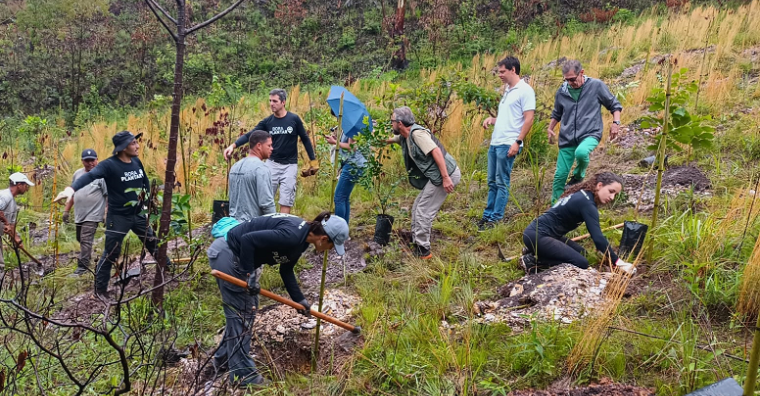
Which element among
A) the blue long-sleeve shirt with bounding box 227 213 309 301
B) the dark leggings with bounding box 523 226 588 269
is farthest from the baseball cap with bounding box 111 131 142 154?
the dark leggings with bounding box 523 226 588 269

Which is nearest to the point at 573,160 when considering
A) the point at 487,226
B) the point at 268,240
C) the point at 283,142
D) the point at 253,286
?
the point at 487,226

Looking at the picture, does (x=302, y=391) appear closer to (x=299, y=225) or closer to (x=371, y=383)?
(x=371, y=383)

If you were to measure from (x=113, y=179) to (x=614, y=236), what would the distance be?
4.50 meters

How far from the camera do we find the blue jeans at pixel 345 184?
5324 millimetres

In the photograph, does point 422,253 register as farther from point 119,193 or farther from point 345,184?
point 119,193

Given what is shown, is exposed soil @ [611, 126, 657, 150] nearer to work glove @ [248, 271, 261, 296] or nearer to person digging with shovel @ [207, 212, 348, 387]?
person digging with shovel @ [207, 212, 348, 387]

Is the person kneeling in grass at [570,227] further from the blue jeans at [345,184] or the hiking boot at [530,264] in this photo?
the blue jeans at [345,184]

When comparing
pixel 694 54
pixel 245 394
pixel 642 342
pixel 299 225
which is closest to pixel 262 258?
pixel 299 225

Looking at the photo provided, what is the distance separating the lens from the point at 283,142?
5.44 metres

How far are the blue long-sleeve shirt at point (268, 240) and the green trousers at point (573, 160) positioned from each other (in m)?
2.79

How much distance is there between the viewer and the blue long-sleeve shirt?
334 centimetres

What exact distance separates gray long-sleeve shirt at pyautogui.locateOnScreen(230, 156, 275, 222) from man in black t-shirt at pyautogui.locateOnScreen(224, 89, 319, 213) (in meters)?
1.16

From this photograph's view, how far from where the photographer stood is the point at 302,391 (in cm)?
344

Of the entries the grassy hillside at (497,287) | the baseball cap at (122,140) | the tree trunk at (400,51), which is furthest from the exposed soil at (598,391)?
the tree trunk at (400,51)
